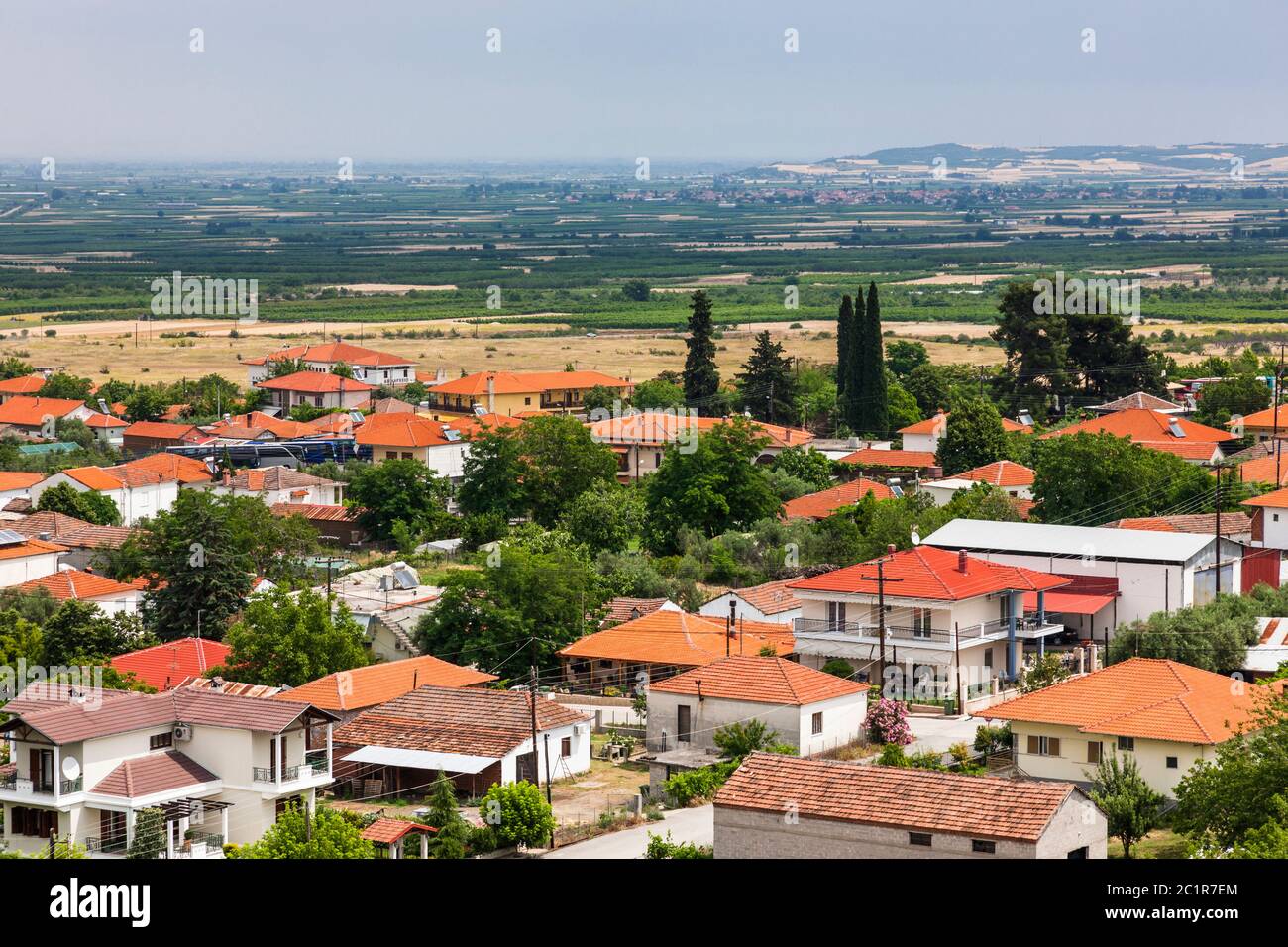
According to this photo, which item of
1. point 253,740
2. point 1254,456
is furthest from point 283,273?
point 253,740

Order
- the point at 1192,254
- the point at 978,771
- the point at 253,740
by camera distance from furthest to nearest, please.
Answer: the point at 1192,254, the point at 978,771, the point at 253,740

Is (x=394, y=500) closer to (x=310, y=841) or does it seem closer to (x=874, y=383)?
(x=874, y=383)

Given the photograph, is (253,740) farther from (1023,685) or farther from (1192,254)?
(1192,254)

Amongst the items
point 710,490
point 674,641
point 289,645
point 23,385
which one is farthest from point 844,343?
point 289,645

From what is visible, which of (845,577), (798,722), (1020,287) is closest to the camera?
→ (798,722)

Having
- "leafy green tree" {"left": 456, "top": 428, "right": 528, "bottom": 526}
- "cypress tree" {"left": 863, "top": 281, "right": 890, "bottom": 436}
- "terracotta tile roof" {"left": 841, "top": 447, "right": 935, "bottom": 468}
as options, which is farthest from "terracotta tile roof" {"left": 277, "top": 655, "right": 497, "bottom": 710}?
"cypress tree" {"left": 863, "top": 281, "right": 890, "bottom": 436}
